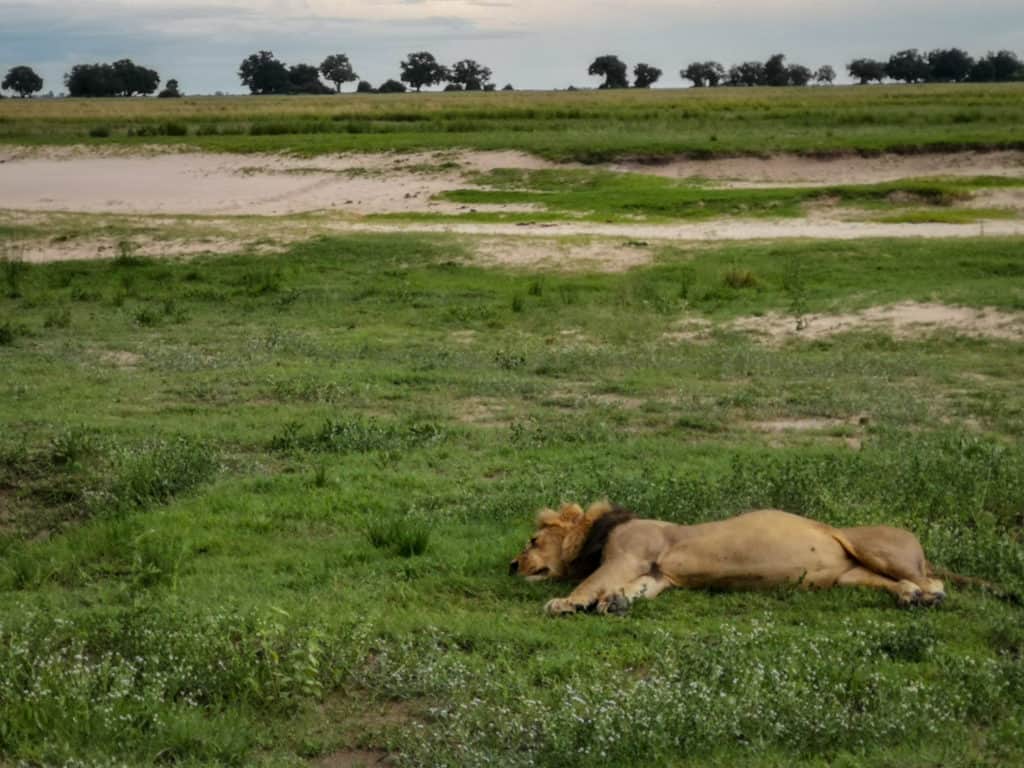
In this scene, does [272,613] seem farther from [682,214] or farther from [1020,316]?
[682,214]

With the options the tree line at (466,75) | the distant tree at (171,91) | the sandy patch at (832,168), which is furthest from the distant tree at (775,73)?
the sandy patch at (832,168)

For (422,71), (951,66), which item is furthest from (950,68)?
(422,71)

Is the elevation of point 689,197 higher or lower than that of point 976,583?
higher

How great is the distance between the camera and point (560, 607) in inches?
260

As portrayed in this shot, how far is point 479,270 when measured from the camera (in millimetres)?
19391

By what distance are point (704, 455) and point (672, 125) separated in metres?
37.5

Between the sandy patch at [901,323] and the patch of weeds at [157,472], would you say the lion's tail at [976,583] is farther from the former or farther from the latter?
the sandy patch at [901,323]

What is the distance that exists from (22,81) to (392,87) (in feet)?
114

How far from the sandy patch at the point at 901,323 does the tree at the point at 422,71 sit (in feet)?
362

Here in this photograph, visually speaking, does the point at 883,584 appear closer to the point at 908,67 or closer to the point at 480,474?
the point at 480,474

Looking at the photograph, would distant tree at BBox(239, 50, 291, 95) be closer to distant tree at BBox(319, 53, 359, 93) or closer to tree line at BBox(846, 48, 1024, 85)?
distant tree at BBox(319, 53, 359, 93)

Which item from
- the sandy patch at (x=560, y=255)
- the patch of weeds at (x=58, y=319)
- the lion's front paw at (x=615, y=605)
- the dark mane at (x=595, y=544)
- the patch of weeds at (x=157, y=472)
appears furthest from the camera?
the sandy patch at (x=560, y=255)

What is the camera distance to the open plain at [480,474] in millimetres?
5383

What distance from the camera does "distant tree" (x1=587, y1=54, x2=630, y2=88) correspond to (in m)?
120
